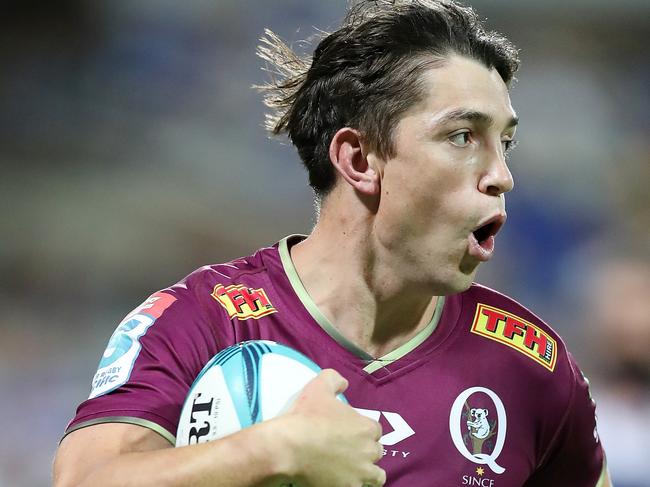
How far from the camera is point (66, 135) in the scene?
21.0ft

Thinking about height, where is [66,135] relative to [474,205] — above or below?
above

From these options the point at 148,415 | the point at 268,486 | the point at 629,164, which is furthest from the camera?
the point at 629,164

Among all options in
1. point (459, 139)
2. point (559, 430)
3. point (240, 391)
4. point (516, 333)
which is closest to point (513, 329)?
point (516, 333)

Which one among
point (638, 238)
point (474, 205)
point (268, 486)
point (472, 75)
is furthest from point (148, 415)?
point (638, 238)

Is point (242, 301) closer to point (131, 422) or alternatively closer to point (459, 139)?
point (131, 422)

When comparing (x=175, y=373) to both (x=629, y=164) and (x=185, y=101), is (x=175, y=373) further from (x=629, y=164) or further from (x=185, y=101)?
(x=629, y=164)

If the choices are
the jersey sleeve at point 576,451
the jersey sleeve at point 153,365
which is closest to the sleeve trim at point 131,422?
the jersey sleeve at point 153,365

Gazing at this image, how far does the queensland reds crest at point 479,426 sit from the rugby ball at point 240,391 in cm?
55

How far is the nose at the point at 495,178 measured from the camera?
2461mm

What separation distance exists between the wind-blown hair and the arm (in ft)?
2.88

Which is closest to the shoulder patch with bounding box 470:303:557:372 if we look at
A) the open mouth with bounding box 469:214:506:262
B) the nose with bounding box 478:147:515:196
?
the open mouth with bounding box 469:214:506:262

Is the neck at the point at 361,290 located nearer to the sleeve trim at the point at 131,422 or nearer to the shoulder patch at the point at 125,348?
the shoulder patch at the point at 125,348

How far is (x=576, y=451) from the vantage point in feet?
8.90

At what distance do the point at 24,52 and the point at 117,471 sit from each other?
5.12 meters
